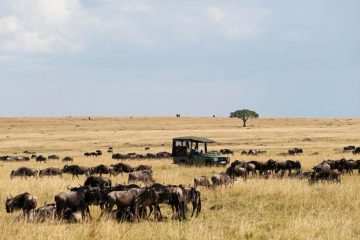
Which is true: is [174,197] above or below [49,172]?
above

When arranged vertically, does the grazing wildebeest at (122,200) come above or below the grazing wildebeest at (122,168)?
above

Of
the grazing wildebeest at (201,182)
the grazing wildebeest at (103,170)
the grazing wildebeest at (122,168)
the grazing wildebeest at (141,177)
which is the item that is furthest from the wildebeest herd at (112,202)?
the grazing wildebeest at (122,168)

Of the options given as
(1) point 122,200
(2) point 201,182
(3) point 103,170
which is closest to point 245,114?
(3) point 103,170

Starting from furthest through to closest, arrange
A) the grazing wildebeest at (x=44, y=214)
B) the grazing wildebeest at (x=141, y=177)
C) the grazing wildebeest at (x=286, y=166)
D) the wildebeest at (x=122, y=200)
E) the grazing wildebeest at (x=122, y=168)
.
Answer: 1. the grazing wildebeest at (x=122, y=168)
2. the grazing wildebeest at (x=286, y=166)
3. the grazing wildebeest at (x=141, y=177)
4. the wildebeest at (x=122, y=200)
5. the grazing wildebeest at (x=44, y=214)

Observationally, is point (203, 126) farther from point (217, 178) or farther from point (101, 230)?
point (101, 230)

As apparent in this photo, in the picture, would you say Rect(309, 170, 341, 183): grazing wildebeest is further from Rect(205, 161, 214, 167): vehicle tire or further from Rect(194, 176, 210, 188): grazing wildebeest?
Rect(205, 161, 214, 167): vehicle tire

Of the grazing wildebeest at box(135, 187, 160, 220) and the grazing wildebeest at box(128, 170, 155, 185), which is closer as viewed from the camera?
the grazing wildebeest at box(135, 187, 160, 220)

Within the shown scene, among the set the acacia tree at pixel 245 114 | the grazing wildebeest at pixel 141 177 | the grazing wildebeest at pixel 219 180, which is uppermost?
the acacia tree at pixel 245 114

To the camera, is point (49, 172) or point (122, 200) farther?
point (49, 172)

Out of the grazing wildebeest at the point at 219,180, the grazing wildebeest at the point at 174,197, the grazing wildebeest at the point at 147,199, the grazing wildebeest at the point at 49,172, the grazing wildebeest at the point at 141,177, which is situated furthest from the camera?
the grazing wildebeest at the point at 49,172

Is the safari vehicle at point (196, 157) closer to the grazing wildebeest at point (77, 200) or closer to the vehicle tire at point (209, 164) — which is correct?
the vehicle tire at point (209, 164)

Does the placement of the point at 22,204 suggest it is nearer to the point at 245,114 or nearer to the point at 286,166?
the point at 286,166

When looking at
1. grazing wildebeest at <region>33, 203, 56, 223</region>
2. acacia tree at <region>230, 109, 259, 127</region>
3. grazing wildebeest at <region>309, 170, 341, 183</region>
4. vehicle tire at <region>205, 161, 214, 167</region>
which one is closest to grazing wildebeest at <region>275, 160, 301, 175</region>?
vehicle tire at <region>205, 161, 214, 167</region>

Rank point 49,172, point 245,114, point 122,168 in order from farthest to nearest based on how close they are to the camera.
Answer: point 245,114 → point 122,168 → point 49,172
